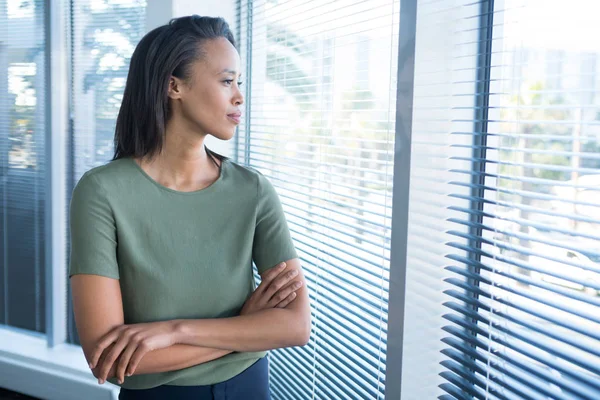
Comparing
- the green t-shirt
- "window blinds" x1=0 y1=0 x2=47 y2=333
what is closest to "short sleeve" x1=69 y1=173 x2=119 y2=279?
the green t-shirt

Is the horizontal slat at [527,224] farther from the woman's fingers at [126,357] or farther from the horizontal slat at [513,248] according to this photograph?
the woman's fingers at [126,357]

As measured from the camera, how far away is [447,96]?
4.73 ft

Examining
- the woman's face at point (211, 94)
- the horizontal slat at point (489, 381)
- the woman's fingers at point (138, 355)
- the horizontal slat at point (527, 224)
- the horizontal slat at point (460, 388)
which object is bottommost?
the horizontal slat at point (460, 388)

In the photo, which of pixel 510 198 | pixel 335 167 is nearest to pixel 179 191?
pixel 335 167

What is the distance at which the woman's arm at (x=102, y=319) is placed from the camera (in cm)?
139

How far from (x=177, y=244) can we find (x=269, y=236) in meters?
0.25

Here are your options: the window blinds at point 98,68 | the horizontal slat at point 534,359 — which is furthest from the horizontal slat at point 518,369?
the window blinds at point 98,68

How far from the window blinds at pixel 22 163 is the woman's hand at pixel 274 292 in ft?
7.76

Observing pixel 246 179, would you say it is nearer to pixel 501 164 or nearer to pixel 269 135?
pixel 501 164

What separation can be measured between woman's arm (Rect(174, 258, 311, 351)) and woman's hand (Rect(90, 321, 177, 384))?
37mm

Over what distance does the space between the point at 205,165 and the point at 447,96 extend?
69cm

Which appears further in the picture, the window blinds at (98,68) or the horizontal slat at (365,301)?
the window blinds at (98,68)

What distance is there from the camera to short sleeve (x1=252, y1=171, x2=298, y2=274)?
1.59m

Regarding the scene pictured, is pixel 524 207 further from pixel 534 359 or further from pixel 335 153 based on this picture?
pixel 335 153
